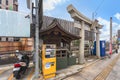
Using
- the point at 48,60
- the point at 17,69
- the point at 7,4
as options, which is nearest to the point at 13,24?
the point at 17,69

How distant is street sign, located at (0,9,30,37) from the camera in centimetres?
1082

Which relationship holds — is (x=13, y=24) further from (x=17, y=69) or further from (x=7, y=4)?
(x=7, y=4)

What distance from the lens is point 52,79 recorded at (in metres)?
6.70

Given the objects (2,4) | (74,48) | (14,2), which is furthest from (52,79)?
(14,2)

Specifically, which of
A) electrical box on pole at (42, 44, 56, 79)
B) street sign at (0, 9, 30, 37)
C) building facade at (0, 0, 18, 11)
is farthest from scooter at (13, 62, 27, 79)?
building facade at (0, 0, 18, 11)

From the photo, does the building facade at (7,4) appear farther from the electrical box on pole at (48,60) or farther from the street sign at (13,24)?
the electrical box on pole at (48,60)

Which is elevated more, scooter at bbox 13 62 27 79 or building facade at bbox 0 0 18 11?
building facade at bbox 0 0 18 11

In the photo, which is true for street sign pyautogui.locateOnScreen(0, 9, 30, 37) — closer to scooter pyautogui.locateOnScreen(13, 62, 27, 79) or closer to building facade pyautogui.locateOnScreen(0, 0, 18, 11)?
scooter pyautogui.locateOnScreen(13, 62, 27, 79)

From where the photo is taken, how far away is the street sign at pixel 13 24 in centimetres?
1082

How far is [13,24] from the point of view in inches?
447

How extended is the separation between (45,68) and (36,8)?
3.13 m

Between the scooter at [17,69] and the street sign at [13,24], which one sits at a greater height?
the street sign at [13,24]

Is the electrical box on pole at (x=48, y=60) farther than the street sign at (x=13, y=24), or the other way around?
the street sign at (x=13, y=24)

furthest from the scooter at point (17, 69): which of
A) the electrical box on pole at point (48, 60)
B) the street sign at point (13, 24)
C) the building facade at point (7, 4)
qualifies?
the building facade at point (7, 4)
